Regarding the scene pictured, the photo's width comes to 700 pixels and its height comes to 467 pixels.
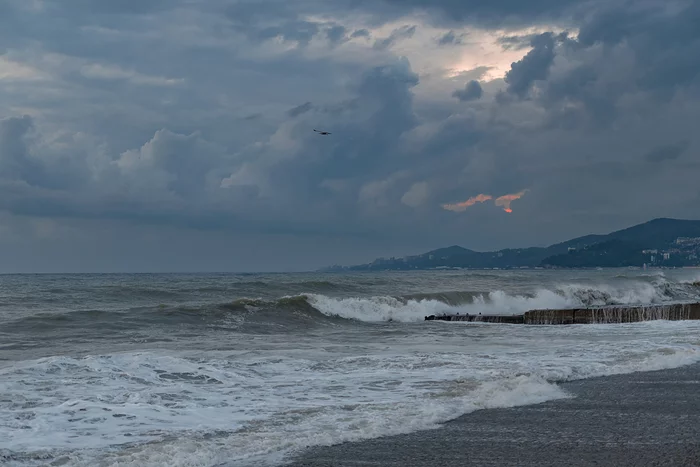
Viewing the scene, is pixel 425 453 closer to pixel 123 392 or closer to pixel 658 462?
pixel 658 462

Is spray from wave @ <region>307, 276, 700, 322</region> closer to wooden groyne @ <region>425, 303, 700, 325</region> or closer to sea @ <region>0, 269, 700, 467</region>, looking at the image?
sea @ <region>0, 269, 700, 467</region>

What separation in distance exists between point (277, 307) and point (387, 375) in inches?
756

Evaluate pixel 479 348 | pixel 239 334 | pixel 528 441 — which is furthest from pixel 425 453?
pixel 239 334

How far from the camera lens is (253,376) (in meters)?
12.9

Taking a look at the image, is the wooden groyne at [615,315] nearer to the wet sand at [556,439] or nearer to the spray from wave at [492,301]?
the spray from wave at [492,301]

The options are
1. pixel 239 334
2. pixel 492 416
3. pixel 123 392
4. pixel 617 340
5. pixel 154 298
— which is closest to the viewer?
pixel 492 416

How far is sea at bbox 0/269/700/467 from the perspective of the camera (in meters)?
7.86

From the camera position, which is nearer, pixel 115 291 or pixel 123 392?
pixel 123 392

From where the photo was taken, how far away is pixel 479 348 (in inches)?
718

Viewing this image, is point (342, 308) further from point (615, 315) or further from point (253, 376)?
point (253, 376)

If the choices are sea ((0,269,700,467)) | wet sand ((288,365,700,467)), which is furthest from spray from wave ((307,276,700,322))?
wet sand ((288,365,700,467))

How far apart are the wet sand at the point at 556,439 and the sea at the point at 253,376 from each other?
16.7 inches

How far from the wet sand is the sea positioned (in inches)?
16.7

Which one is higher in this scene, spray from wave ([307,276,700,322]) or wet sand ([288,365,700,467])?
wet sand ([288,365,700,467])
